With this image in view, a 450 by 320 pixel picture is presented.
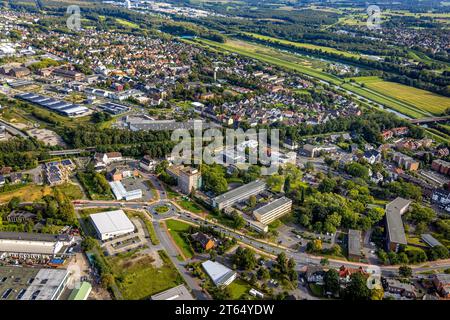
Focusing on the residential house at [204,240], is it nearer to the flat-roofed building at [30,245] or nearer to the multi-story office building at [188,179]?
the multi-story office building at [188,179]

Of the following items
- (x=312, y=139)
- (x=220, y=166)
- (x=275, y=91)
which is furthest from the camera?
(x=275, y=91)

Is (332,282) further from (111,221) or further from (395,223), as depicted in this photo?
(111,221)

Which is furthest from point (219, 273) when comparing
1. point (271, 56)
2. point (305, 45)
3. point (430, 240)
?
point (305, 45)
